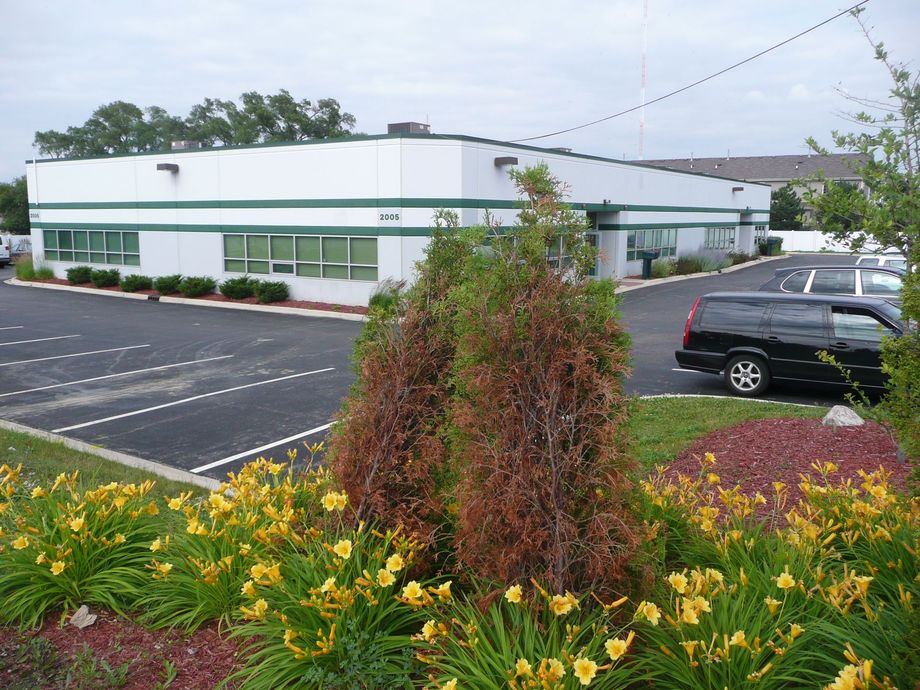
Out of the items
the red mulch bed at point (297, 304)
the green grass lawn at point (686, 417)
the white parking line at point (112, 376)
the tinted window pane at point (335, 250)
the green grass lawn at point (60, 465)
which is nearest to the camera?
the green grass lawn at point (60, 465)

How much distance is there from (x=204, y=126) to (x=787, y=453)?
245ft

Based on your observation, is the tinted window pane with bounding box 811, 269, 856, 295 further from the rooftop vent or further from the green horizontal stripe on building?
the rooftop vent

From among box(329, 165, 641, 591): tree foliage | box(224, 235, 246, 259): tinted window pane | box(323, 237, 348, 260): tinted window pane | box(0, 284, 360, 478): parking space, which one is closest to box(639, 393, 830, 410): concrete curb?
box(0, 284, 360, 478): parking space

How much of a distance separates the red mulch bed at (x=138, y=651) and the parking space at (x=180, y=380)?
400cm

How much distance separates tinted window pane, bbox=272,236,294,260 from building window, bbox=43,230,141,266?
7925 mm

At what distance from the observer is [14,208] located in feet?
180

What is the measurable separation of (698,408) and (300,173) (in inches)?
735

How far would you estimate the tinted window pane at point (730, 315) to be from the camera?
11790mm

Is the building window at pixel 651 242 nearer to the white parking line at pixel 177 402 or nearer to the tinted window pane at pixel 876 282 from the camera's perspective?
the tinted window pane at pixel 876 282

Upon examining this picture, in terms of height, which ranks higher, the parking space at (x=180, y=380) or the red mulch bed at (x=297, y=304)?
the red mulch bed at (x=297, y=304)

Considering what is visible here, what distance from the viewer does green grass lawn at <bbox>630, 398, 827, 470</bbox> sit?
805 centimetres

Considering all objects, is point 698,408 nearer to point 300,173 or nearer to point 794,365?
point 794,365

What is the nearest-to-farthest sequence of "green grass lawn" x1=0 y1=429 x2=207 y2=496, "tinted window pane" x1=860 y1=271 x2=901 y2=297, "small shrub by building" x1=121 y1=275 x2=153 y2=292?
1. "green grass lawn" x1=0 y1=429 x2=207 y2=496
2. "tinted window pane" x1=860 y1=271 x2=901 y2=297
3. "small shrub by building" x1=121 y1=275 x2=153 y2=292

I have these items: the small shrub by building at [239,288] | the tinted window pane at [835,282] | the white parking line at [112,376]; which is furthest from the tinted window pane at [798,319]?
the small shrub by building at [239,288]
